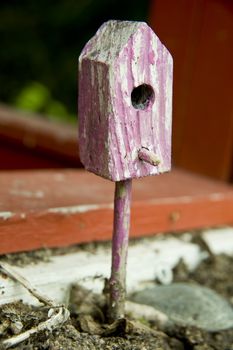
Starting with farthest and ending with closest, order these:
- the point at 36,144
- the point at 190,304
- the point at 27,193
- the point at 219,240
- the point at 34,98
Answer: the point at 34,98 < the point at 36,144 < the point at 219,240 < the point at 27,193 < the point at 190,304

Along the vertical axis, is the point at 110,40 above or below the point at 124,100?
above

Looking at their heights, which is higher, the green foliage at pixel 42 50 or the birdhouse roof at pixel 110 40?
the birdhouse roof at pixel 110 40

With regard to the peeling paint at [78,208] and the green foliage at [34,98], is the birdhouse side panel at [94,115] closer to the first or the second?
the peeling paint at [78,208]

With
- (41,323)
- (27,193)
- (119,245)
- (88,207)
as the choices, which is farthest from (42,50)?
(41,323)

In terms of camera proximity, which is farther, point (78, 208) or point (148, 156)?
point (78, 208)

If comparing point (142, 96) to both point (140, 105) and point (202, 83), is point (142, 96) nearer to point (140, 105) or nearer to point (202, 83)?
point (140, 105)

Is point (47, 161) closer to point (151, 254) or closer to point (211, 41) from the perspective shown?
point (211, 41)

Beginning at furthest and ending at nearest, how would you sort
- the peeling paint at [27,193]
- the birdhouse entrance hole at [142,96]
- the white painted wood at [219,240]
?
1. the white painted wood at [219,240]
2. the peeling paint at [27,193]
3. the birdhouse entrance hole at [142,96]

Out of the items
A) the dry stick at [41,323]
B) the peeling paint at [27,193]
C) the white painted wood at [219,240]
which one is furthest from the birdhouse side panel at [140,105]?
the white painted wood at [219,240]
